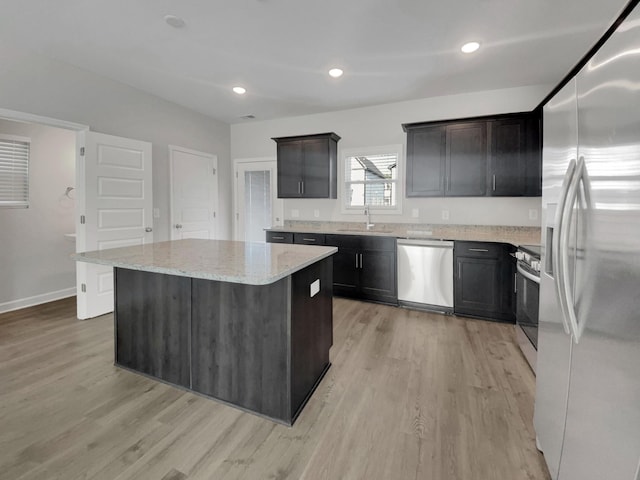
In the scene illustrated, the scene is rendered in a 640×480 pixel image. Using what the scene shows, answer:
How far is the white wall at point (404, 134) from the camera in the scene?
3.84 metres

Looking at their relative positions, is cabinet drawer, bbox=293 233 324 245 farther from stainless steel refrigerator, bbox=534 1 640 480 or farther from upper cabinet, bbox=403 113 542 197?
stainless steel refrigerator, bbox=534 1 640 480

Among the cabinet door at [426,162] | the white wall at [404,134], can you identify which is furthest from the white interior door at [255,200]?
the cabinet door at [426,162]

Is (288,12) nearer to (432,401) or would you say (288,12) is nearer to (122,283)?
(122,283)

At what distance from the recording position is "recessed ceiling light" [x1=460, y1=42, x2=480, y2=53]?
278cm

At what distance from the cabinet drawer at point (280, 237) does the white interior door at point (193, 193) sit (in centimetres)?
119

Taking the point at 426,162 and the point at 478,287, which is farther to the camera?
the point at 426,162

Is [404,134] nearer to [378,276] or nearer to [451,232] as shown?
[451,232]

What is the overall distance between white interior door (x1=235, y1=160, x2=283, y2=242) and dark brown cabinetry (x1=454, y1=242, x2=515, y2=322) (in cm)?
298

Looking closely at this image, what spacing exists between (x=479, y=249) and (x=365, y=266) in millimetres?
1336

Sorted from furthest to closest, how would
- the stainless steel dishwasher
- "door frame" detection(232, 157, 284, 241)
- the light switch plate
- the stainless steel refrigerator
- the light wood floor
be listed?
1. "door frame" detection(232, 157, 284, 241)
2. the stainless steel dishwasher
3. the light switch plate
4. the light wood floor
5. the stainless steel refrigerator

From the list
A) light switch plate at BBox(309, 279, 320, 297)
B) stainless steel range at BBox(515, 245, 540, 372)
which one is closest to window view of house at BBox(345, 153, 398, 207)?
stainless steel range at BBox(515, 245, 540, 372)

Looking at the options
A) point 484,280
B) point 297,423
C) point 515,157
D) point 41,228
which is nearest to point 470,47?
point 515,157

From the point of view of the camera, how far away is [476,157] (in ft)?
12.2

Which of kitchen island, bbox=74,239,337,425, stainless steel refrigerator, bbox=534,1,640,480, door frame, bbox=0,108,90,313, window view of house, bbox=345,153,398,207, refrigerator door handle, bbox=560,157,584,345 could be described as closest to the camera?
stainless steel refrigerator, bbox=534,1,640,480
